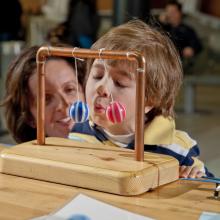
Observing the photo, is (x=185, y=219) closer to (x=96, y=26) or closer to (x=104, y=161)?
(x=104, y=161)

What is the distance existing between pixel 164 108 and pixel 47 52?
0.29 meters

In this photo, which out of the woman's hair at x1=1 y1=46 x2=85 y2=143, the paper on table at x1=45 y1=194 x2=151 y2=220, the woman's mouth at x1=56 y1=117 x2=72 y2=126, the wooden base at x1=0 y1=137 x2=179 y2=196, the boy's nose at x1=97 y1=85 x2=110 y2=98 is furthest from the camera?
the woman's hair at x1=1 y1=46 x2=85 y2=143

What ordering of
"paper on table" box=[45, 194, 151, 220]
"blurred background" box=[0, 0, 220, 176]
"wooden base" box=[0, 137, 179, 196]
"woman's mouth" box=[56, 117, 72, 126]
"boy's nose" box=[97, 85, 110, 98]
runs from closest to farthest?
"paper on table" box=[45, 194, 151, 220] → "wooden base" box=[0, 137, 179, 196] → "boy's nose" box=[97, 85, 110, 98] → "woman's mouth" box=[56, 117, 72, 126] → "blurred background" box=[0, 0, 220, 176]

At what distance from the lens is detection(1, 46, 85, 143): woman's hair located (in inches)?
71.6

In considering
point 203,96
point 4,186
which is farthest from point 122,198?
point 203,96

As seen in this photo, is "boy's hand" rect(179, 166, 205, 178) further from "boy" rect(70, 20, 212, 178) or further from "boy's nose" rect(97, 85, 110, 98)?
"boy's nose" rect(97, 85, 110, 98)

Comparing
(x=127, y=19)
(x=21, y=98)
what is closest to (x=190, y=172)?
(x=21, y=98)

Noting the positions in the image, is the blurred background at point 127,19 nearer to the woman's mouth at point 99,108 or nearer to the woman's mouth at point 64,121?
the woman's mouth at point 64,121

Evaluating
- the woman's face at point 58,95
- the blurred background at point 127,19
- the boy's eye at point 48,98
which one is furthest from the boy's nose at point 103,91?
the blurred background at point 127,19

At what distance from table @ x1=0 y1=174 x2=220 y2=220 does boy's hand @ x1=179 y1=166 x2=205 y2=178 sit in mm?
92

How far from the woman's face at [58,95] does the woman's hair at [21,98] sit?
0.02 m

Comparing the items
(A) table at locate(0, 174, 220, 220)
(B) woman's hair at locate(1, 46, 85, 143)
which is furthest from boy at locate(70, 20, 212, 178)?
(B) woman's hair at locate(1, 46, 85, 143)

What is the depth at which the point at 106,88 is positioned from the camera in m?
1.21

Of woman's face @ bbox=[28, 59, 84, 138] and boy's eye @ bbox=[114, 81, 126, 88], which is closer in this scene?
boy's eye @ bbox=[114, 81, 126, 88]
